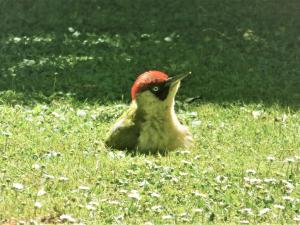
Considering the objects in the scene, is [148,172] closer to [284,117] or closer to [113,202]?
[113,202]

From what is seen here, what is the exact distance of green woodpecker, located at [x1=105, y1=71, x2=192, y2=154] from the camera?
30.0 ft

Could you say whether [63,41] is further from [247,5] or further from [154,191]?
[154,191]

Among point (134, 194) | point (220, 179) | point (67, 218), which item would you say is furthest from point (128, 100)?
point (67, 218)

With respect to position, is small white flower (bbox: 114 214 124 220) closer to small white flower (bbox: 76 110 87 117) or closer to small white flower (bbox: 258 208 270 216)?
small white flower (bbox: 258 208 270 216)

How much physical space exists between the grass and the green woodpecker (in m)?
0.20

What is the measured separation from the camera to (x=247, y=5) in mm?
17047

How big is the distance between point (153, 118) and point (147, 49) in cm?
561

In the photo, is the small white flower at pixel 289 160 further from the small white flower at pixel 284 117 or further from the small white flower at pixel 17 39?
the small white flower at pixel 17 39

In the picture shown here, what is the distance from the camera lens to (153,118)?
9.18 m

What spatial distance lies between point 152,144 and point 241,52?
5.71m

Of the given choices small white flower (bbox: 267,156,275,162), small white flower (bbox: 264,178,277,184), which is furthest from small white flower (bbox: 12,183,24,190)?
small white flower (bbox: 267,156,275,162)

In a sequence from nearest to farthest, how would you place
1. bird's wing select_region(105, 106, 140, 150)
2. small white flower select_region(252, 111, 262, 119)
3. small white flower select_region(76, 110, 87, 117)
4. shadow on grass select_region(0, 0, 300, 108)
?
bird's wing select_region(105, 106, 140, 150), small white flower select_region(76, 110, 87, 117), small white flower select_region(252, 111, 262, 119), shadow on grass select_region(0, 0, 300, 108)

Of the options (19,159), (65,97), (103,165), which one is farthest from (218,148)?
(65,97)

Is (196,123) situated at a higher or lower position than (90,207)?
lower
